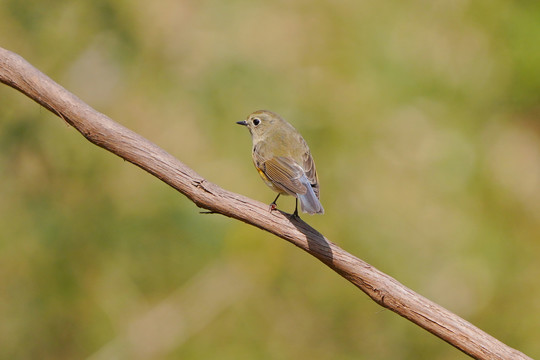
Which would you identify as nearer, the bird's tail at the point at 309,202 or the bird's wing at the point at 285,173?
the bird's tail at the point at 309,202

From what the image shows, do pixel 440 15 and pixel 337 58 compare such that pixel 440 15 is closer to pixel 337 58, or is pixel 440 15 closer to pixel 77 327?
pixel 337 58

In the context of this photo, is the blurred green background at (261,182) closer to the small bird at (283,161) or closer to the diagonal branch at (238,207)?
the small bird at (283,161)

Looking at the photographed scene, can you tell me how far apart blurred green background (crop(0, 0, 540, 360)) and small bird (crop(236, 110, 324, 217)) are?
1.14m

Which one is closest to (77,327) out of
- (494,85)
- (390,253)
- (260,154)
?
(260,154)

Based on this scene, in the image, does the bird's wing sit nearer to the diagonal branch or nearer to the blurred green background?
the diagonal branch

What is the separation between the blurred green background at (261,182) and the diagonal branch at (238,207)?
2527mm

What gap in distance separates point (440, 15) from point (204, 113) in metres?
2.94

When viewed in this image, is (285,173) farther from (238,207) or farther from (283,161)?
(238,207)

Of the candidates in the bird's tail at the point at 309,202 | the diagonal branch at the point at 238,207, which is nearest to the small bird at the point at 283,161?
the bird's tail at the point at 309,202

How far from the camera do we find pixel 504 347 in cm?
280

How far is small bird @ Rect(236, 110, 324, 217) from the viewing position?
12.0 feet

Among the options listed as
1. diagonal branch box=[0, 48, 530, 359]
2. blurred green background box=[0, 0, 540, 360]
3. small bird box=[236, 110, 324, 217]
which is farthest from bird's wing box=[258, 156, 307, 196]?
blurred green background box=[0, 0, 540, 360]

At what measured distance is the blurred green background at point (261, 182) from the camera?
17.4ft

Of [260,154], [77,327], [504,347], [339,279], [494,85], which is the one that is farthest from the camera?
[494,85]
